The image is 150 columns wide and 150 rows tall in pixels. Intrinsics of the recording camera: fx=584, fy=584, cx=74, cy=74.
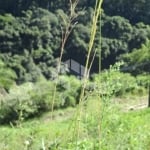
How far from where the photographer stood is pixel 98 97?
4.81ft

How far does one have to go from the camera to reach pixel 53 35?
31.5 m

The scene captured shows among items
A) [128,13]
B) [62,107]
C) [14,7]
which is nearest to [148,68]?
[62,107]

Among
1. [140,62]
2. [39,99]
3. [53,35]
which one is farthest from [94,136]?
[53,35]

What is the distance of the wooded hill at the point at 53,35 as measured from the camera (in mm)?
27458

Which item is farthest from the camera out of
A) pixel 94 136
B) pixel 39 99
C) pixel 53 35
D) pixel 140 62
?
pixel 53 35

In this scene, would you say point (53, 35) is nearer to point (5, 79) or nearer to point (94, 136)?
point (5, 79)

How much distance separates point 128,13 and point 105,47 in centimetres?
496

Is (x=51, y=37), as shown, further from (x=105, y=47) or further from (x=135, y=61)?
(x=135, y=61)

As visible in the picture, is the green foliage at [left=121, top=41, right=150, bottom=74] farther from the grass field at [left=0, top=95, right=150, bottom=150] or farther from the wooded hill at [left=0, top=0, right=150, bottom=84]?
the grass field at [left=0, top=95, right=150, bottom=150]

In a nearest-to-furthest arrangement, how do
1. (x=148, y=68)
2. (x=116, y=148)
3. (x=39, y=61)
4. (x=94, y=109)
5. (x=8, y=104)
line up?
1. (x=94, y=109)
2. (x=116, y=148)
3. (x=8, y=104)
4. (x=148, y=68)
5. (x=39, y=61)

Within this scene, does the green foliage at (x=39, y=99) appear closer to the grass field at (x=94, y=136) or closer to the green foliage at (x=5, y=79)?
the green foliage at (x=5, y=79)

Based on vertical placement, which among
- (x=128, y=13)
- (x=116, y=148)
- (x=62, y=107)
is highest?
(x=128, y=13)

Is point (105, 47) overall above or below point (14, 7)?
below

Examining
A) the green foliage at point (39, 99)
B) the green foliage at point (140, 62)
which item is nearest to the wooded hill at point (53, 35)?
the green foliage at point (140, 62)
